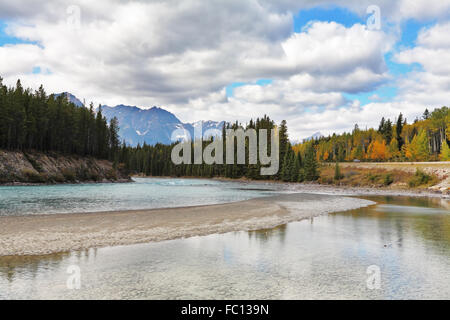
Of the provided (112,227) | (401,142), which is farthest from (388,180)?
(401,142)

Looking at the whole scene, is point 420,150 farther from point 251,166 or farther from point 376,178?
point 251,166

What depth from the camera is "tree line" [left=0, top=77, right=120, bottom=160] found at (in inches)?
3189

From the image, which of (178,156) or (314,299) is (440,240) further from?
(178,156)

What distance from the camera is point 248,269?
39.3 ft

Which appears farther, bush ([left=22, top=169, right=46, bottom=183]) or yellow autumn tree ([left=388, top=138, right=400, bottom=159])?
yellow autumn tree ([left=388, top=138, right=400, bottom=159])

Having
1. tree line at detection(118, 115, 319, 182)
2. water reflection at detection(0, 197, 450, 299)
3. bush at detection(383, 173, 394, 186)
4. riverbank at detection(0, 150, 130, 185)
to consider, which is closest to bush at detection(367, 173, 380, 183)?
bush at detection(383, 173, 394, 186)

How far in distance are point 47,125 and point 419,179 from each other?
101 m

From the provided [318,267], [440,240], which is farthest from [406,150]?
[318,267]

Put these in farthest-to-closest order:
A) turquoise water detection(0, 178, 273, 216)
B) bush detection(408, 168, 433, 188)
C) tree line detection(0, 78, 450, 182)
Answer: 1. tree line detection(0, 78, 450, 182)
2. bush detection(408, 168, 433, 188)
3. turquoise water detection(0, 178, 273, 216)

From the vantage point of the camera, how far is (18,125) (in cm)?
8069

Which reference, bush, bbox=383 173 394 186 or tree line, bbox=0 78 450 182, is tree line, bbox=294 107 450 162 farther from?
bush, bbox=383 173 394 186

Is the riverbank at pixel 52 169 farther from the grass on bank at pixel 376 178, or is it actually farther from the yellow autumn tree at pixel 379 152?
the yellow autumn tree at pixel 379 152

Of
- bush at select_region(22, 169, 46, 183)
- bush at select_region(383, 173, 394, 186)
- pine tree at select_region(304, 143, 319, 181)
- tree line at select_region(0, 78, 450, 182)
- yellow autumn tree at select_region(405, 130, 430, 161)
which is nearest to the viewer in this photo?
bush at select_region(22, 169, 46, 183)

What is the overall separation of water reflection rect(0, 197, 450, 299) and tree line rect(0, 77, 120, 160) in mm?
80896
